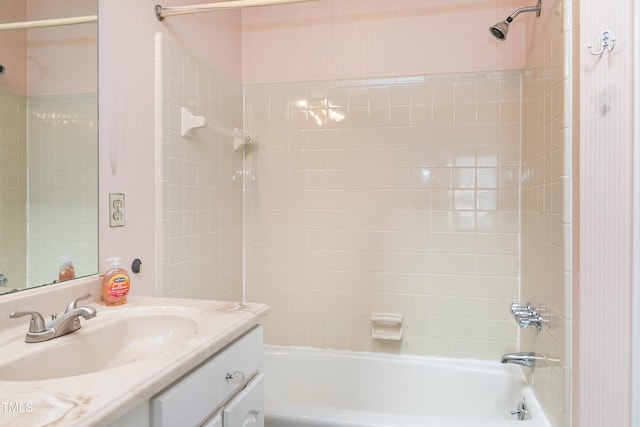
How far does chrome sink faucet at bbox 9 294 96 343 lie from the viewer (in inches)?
34.6

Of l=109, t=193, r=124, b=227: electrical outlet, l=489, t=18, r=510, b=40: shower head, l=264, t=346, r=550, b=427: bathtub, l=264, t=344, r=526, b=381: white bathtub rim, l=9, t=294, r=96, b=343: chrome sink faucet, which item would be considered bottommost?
l=264, t=346, r=550, b=427: bathtub

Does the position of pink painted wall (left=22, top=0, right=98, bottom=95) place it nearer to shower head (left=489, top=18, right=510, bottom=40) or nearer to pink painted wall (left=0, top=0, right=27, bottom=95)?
pink painted wall (left=0, top=0, right=27, bottom=95)

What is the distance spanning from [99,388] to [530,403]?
1.59 meters

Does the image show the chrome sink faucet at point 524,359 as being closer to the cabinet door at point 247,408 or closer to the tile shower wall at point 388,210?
the tile shower wall at point 388,210

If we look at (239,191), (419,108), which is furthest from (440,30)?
(239,191)

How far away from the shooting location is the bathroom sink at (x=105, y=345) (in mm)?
815

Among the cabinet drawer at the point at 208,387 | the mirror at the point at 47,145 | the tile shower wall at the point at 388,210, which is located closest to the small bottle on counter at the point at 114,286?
the mirror at the point at 47,145

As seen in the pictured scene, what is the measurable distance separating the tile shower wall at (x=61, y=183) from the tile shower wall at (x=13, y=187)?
2 centimetres

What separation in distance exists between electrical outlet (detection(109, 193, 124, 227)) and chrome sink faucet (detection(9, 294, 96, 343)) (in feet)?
1.41

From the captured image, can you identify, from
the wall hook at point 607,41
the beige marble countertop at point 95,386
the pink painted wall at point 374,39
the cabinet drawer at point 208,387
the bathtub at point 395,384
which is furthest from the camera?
the pink painted wall at point 374,39

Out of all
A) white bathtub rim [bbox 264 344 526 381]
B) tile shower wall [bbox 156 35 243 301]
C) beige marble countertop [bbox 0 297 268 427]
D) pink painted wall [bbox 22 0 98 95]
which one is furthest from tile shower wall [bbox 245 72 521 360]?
beige marble countertop [bbox 0 297 268 427]

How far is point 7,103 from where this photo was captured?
1.01 meters

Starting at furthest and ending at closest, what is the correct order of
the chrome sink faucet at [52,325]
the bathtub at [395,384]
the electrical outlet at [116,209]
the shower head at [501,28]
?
the bathtub at [395,384], the shower head at [501,28], the electrical outlet at [116,209], the chrome sink faucet at [52,325]

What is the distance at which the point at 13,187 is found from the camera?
1035 millimetres
